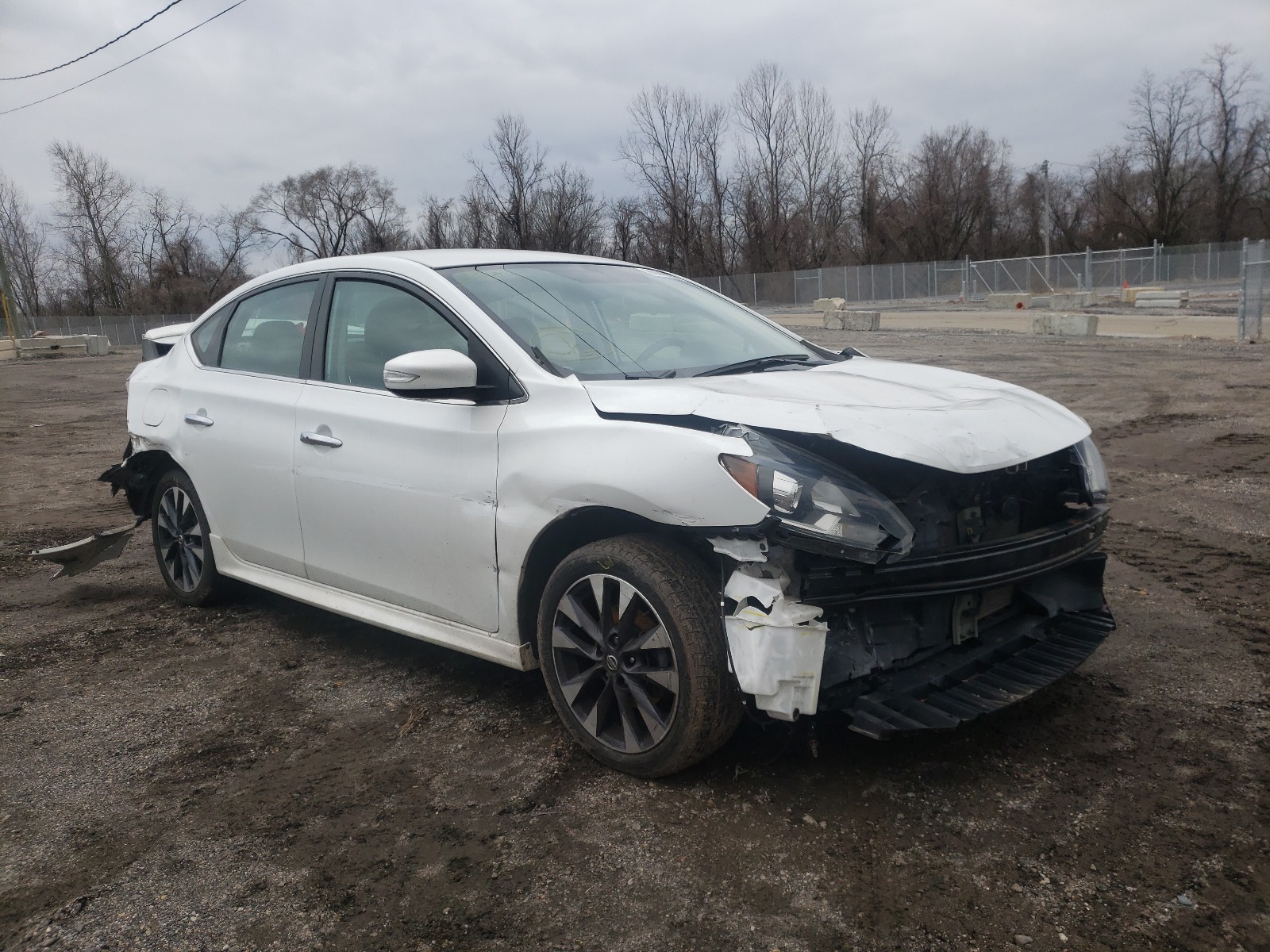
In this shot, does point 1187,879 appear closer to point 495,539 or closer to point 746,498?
point 746,498

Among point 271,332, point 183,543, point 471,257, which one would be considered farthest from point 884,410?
point 183,543

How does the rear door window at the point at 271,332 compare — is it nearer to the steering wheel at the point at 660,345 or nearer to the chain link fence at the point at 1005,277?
the steering wheel at the point at 660,345

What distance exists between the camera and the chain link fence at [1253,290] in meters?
17.8

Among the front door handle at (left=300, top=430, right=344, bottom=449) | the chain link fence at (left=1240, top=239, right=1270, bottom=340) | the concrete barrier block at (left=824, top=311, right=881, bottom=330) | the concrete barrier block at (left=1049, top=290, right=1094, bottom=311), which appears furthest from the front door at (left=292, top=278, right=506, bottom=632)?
the concrete barrier block at (left=1049, top=290, right=1094, bottom=311)

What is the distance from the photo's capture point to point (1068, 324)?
69.8ft

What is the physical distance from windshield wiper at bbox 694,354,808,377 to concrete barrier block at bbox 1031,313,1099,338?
19.2m

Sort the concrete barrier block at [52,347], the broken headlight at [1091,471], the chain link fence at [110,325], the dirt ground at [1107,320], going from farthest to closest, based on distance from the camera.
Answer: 1. the chain link fence at [110,325]
2. the concrete barrier block at [52,347]
3. the dirt ground at [1107,320]
4. the broken headlight at [1091,471]

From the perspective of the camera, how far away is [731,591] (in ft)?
9.06

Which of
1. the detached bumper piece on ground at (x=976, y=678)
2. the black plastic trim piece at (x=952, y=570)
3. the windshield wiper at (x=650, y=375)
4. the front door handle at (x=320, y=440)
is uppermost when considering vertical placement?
the windshield wiper at (x=650, y=375)

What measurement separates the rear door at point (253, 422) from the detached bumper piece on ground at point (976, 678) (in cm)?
257

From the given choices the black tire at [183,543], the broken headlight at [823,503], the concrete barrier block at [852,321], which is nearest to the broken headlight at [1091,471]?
the broken headlight at [823,503]

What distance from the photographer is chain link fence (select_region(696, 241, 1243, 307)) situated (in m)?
41.0

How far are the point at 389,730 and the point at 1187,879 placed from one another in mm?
2546

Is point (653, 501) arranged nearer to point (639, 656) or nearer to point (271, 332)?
point (639, 656)
